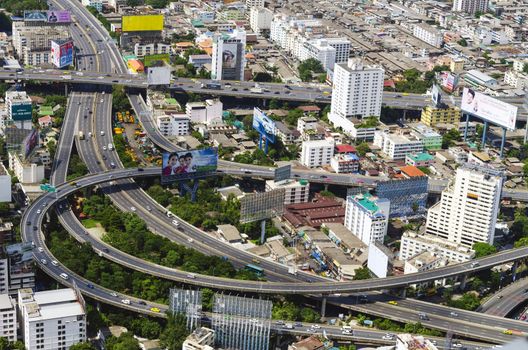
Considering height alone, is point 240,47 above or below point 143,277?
above

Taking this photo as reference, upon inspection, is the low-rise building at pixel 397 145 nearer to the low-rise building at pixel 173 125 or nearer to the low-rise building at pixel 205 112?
the low-rise building at pixel 205 112

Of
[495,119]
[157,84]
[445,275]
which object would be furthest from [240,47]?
[445,275]

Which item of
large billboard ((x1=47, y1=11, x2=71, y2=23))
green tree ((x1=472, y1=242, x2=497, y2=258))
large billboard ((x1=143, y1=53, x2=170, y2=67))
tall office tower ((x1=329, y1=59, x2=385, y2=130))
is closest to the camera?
green tree ((x1=472, y1=242, x2=497, y2=258))

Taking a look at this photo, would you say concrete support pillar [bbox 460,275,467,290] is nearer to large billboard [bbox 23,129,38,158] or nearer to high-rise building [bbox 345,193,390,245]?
high-rise building [bbox 345,193,390,245]

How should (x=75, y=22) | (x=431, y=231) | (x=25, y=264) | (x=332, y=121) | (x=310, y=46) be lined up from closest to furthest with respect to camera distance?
1. (x=25, y=264)
2. (x=431, y=231)
3. (x=332, y=121)
4. (x=310, y=46)
5. (x=75, y=22)

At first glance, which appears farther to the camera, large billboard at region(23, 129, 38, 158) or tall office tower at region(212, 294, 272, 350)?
large billboard at region(23, 129, 38, 158)

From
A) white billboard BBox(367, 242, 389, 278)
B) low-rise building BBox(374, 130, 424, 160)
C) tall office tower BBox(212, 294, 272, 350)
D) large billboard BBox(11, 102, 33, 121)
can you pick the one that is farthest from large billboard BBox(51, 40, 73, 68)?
tall office tower BBox(212, 294, 272, 350)

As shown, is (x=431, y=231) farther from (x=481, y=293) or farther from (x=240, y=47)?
(x=240, y=47)
